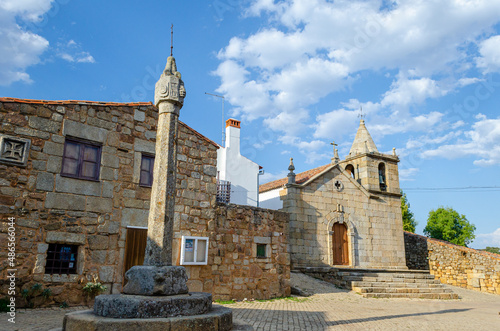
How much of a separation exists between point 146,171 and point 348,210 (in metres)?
11.8

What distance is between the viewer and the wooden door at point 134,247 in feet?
29.1

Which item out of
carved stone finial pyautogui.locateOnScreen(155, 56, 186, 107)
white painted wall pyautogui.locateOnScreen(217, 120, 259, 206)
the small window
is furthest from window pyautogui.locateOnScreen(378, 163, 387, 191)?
carved stone finial pyautogui.locateOnScreen(155, 56, 186, 107)

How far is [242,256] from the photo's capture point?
10.8 meters

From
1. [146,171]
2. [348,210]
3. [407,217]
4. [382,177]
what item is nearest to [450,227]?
[407,217]

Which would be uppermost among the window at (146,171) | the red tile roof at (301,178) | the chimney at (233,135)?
the chimney at (233,135)

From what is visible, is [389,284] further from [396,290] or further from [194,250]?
[194,250]

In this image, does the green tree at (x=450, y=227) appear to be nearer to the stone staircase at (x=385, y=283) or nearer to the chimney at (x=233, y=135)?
the stone staircase at (x=385, y=283)

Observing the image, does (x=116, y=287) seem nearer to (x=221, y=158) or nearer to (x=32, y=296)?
(x=32, y=296)

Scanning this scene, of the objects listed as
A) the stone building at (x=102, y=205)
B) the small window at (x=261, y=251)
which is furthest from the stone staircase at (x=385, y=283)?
the small window at (x=261, y=251)

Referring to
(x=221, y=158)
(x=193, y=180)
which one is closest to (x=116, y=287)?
(x=193, y=180)

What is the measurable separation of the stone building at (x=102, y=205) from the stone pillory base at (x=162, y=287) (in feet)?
12.2

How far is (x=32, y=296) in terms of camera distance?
24.6ft

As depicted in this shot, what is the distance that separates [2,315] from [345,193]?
1513cm

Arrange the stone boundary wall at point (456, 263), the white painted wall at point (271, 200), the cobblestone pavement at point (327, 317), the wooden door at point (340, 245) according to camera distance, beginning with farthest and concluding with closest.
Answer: the stone boundary wall at point (456, 263), the white painted wall at point (271, 200), the wooden door at point (340, 245), the cobblestone pavement at point (327, 317)
